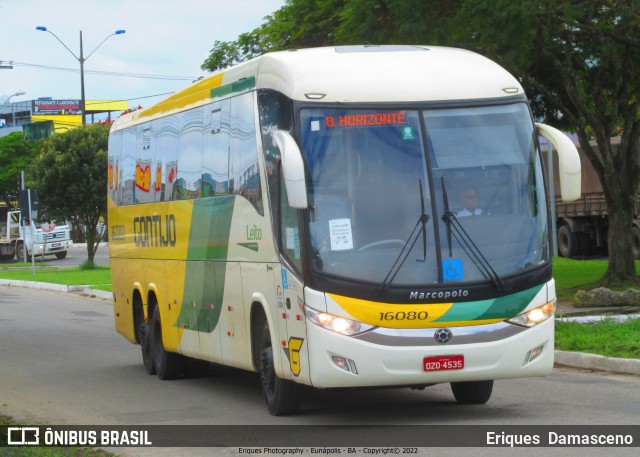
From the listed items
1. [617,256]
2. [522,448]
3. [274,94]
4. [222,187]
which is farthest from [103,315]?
[522,448]

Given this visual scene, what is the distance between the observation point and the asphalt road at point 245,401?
10.3 metres

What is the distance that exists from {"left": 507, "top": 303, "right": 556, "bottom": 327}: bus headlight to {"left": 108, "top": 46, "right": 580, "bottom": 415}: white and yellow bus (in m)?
0.01

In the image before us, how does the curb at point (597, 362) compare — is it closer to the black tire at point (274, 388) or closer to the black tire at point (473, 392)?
the black tire at point (473, 392)

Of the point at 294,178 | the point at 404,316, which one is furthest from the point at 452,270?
the point at 294,178

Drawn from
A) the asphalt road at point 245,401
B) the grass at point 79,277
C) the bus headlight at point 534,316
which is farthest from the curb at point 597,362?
the grass at point 79,277

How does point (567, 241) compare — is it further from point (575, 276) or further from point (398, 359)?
point (398, 359)

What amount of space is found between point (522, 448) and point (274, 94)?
3.83 meters

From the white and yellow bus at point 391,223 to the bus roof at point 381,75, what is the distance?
0.05 ft

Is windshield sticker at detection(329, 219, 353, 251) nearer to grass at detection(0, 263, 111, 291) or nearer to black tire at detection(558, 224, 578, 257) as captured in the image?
grass at detection(0, 263, 111, 291)

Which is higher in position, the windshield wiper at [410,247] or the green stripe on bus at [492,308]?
the windshield wiper at [410,247]

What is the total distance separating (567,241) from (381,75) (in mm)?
30456

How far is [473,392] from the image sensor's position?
11328 millimetres

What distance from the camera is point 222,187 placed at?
12289 millimetres

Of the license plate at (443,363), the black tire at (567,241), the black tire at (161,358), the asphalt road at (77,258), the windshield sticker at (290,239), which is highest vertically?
the windshield sticker at (290,239)
